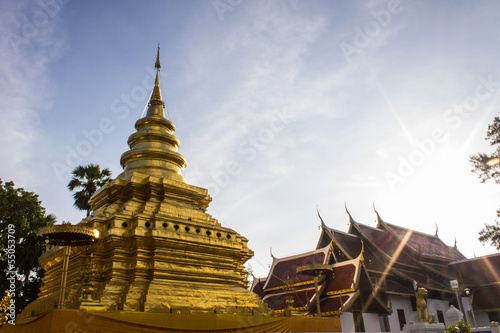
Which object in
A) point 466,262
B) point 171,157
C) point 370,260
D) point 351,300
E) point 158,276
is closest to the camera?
point 158,276

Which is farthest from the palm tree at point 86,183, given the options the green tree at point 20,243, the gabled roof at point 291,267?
the gabled roof at point 291,267

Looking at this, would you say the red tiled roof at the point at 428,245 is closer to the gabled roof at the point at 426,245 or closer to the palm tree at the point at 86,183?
the gabled roof at the point at 426,245

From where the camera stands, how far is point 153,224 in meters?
9.39

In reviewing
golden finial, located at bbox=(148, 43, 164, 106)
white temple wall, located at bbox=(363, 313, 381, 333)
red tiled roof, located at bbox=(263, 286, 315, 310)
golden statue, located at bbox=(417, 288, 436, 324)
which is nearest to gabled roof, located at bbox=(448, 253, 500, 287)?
white temple wall, located at bbox=(363, 313, 381, 333)

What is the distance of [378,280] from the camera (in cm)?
1673

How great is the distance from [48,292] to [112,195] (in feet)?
10.0

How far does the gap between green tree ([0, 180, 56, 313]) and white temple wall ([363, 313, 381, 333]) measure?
13400mm

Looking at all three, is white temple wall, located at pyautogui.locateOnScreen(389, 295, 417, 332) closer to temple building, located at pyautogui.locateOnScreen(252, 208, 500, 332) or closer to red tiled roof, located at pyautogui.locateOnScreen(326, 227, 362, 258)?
temple building, located at pyautogui.locateOnScreen(252, 208, 500, 332)

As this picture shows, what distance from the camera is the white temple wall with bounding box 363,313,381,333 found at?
14680 millimetres

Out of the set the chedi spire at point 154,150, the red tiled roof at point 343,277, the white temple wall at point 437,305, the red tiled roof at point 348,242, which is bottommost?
the white temple wall at point 437,305

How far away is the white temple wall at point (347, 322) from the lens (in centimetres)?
1433

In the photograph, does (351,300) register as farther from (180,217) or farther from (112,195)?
(112,195)

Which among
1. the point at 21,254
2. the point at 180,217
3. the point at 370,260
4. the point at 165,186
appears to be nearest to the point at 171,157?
the point at 165,186

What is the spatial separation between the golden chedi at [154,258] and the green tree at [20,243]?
7.06 metres
